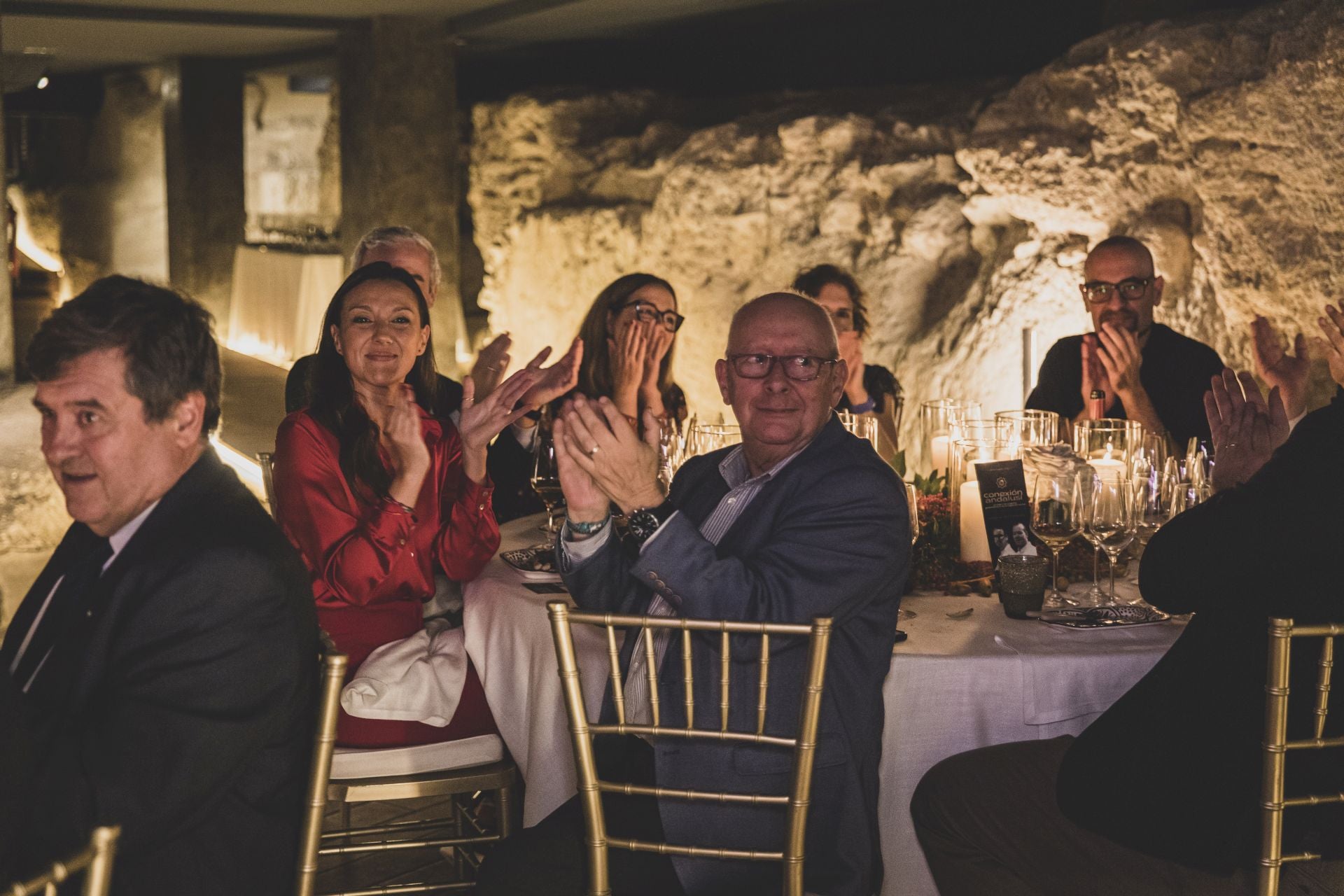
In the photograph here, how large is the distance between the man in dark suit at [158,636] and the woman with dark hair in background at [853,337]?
3170mm

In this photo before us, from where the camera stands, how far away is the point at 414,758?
9.55 feet

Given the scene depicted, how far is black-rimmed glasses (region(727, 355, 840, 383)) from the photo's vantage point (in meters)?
2.57

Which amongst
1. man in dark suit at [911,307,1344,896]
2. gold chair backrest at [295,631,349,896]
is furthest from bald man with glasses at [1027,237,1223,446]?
gold chair backrest at [295,631,349,896]

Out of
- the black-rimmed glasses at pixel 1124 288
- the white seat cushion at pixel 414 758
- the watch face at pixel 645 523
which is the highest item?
the black-rimmed glasses at pixel 1124 288

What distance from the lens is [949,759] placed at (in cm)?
257

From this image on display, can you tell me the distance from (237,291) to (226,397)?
348 centimetres

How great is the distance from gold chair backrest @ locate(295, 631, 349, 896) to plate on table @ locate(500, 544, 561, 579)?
3.72 ft

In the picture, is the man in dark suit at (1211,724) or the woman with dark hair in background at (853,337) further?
the woman with dark hair in background at (853,337)

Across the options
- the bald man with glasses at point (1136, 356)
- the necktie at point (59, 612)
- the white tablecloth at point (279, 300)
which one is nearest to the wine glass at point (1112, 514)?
the bald man with glasses at point (1136, 356)

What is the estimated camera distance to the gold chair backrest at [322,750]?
1.96 meters

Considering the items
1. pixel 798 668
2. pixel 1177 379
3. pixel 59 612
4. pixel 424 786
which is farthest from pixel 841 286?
pixel 59 612

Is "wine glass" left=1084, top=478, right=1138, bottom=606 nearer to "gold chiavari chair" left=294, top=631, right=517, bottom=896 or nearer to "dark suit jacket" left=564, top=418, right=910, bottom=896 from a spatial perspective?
"dark suit jacket" left=564, top=418, right=910, bottom=896

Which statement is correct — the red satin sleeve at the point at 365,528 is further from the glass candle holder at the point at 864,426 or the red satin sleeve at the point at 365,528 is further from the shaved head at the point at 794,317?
the glass candle holder at the point at 864,426

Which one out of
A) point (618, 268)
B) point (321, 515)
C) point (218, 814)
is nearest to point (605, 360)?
point (321, 515)
